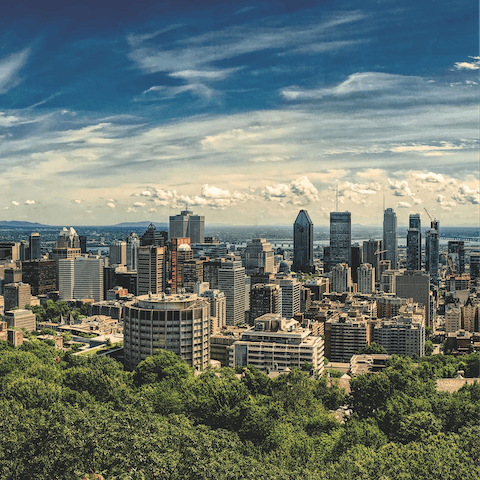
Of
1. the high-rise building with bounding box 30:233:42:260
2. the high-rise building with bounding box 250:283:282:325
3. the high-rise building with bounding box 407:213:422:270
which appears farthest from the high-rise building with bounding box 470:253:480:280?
the high-rise building with bounding box 30:233:42:260

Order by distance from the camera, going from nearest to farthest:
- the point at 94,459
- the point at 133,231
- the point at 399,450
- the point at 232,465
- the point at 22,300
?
1. the point at 232,465
2. the point at 94,459
3. the point at 399,450
4. the point at 22,300
5. the point at 133,231

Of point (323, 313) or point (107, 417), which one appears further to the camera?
point (323, 313)

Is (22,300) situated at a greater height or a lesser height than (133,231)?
lesser

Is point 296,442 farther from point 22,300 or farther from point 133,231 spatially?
point 133,231

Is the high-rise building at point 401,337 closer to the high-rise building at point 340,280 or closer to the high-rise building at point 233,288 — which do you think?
the high-rise building at point 233,288

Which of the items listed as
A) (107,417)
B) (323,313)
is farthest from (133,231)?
(107,417)

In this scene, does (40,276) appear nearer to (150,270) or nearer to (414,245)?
(150,270)

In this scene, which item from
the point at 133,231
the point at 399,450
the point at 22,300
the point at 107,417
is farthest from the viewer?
the point at 133,231
